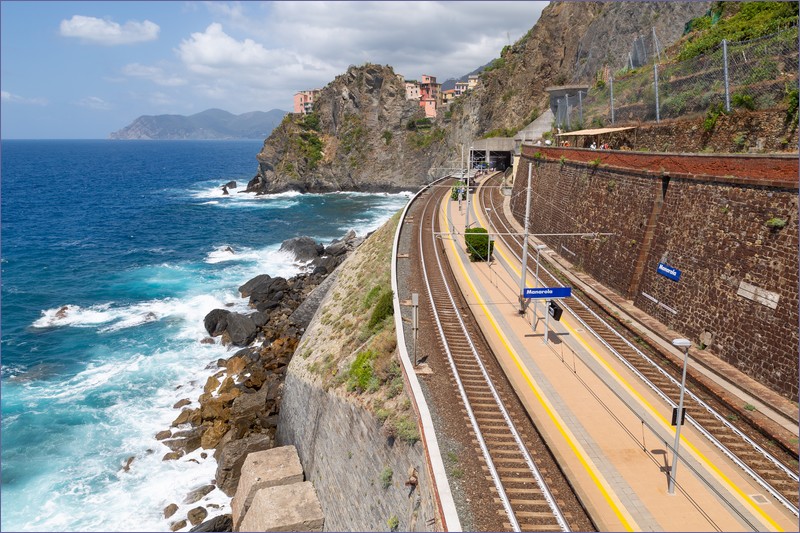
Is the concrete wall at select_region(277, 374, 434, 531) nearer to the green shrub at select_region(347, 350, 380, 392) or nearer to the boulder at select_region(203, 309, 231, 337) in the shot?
the green shrub at select_region(347, 350, 380, 392)

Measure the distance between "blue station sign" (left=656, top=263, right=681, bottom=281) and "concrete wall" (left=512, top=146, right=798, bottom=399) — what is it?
0.68ft

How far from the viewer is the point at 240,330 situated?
34.7 meters

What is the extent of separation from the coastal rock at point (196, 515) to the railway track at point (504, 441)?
12.1 meters

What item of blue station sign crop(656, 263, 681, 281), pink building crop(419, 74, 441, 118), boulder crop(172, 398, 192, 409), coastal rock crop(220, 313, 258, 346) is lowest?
boulder crop(172, 398, 192, 409)

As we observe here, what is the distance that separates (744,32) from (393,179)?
81.5 m

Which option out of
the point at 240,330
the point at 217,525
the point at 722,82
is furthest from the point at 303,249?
the point at 722,82

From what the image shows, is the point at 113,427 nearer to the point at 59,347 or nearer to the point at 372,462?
the point at 59,347

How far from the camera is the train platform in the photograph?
34.5 feet

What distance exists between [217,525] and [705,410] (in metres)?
17.9

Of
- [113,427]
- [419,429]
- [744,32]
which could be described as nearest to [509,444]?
[419,429]

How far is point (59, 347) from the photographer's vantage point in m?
34.4

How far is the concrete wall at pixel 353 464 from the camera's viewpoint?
12156 mm

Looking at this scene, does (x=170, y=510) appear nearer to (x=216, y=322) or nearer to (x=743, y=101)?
(x=216, y=322)

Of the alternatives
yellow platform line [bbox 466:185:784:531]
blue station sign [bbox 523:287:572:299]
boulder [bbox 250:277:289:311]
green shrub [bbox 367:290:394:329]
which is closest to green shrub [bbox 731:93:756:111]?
blue station sign [bbox 523:287:572:299]
